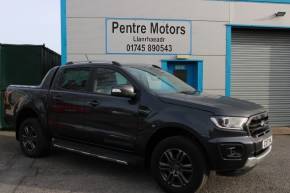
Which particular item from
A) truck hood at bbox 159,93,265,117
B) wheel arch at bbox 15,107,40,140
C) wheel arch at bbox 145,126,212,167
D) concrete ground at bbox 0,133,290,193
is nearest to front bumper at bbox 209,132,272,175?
wheel arch at bbox 145,126,212,167

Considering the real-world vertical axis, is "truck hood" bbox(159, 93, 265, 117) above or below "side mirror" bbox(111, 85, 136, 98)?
below

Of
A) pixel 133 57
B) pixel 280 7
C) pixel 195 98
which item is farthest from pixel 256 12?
pixel 195 98

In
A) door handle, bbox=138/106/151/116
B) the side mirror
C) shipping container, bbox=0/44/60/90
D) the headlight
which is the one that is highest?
shipping container, bbox=0/44/60/90

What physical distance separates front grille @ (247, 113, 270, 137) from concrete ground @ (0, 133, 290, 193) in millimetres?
863

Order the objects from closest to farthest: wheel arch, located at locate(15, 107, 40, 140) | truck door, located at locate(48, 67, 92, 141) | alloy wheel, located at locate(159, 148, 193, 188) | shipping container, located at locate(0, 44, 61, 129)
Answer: alloy wheel, located at locate(159, 148, 193, 188) < truck door, located at locate(48, 67, 92, 141) < wheel arch, located at locate(15, 107, 40, 140) < shipping container, located at locate(0, 44, 61, 129)

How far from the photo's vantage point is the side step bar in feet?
17.2

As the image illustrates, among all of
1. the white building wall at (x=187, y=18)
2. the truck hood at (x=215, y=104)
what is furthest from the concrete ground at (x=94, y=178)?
the white building wall at (x=187, y=18)

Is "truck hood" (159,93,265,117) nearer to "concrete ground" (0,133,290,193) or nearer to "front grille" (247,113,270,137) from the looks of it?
"front grille" (247,113,270,137)

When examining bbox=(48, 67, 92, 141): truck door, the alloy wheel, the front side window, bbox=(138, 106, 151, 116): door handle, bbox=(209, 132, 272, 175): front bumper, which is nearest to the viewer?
bbox=(209, 132, 272, 175): front bumper

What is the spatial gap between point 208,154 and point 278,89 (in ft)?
27.4

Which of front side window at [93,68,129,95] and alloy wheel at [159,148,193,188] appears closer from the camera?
alloy wheel at [159,148,193,188]

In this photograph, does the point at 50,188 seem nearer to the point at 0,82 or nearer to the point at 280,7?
the point at 0,82

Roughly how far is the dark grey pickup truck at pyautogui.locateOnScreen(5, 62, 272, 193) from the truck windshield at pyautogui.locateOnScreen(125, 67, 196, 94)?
0.06 ft

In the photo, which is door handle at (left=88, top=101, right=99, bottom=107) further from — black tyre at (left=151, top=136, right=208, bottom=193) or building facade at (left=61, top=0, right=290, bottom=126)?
building facade at (left=61, top=0, right=290, bottom=126)
